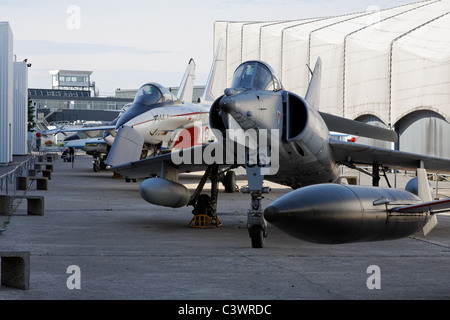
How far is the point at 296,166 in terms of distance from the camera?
13.2 metres

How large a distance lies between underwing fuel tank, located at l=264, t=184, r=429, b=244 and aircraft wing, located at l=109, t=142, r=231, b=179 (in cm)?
630

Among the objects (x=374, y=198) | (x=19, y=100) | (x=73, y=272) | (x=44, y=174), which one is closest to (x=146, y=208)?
(x=73, y=272)

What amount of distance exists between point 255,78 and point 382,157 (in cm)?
441

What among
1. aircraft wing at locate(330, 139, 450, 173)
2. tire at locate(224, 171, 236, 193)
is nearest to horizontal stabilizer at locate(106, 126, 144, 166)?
tire at locate(224, 171, 236, 193)

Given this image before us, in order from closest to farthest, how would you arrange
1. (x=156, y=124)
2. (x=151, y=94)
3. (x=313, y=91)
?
(x=313, y=91), (x=156, y=124), (x=151, y=94)

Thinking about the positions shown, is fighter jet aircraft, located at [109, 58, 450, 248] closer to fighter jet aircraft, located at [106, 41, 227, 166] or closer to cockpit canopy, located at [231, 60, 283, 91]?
cockpit canopy, located at [231, 60, 283, 91]

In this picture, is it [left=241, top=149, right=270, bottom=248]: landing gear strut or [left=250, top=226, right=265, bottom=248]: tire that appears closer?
[left=241, top=149, right=270, bottom=248]: landing gear strut

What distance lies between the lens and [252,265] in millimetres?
10133

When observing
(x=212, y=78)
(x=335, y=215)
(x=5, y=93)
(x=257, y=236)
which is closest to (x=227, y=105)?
(x=257, y=236)

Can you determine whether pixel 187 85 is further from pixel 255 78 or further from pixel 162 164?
pixel 255 78

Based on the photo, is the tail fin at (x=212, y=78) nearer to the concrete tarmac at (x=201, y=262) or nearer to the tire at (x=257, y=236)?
the concrete tarmac at (x=201, y=262)

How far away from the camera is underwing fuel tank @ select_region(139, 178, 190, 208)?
569 inches

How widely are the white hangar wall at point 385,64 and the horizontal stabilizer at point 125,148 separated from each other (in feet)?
49.3

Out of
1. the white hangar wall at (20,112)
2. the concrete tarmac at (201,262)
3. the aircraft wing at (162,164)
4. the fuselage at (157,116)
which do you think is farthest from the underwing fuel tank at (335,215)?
the white hangar wall at (20,112)
